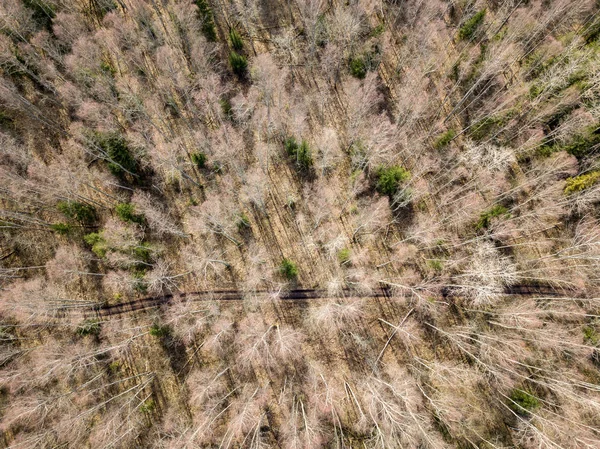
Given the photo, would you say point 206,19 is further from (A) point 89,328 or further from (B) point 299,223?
(A) point 89,328

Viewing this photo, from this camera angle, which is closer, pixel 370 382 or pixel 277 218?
pixel 370 382

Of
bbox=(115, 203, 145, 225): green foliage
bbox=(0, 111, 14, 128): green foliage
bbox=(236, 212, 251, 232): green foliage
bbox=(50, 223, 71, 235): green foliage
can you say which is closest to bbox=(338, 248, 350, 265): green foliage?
bbox=(236, 212, 251, 232): green foliage

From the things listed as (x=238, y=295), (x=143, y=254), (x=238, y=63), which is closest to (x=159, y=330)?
(x=143, y=254)

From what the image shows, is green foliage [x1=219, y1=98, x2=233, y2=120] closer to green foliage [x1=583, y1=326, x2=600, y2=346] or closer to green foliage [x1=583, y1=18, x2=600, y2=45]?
green foliage [x1=583, y1=18, x2=600, y2=45]

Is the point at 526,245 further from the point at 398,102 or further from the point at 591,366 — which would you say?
the point at 398,102

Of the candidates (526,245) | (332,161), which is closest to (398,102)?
(332,161)
